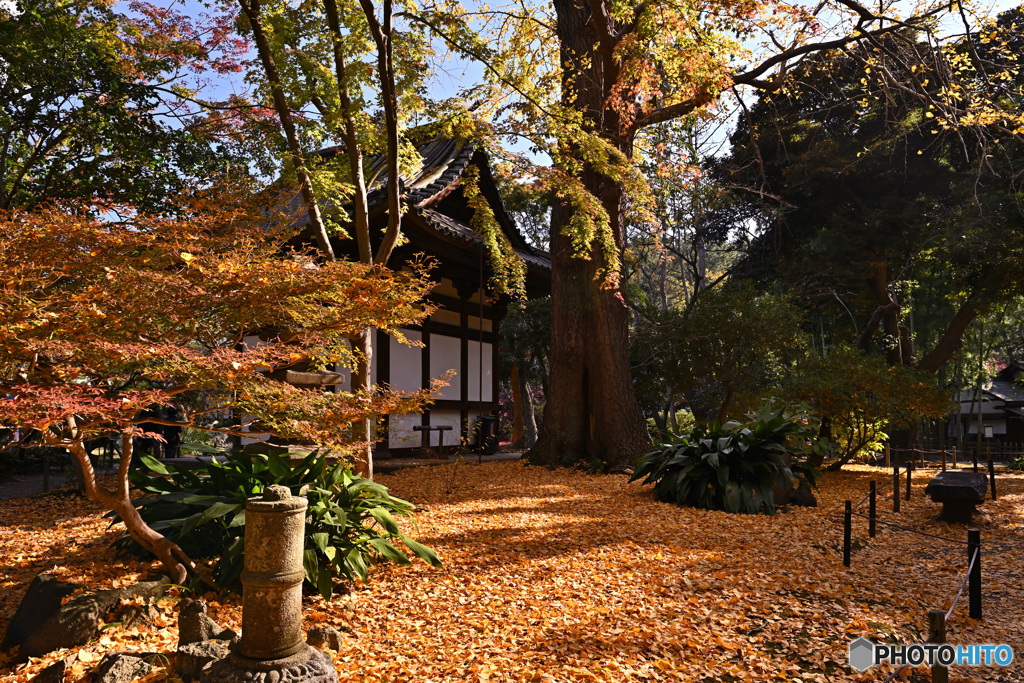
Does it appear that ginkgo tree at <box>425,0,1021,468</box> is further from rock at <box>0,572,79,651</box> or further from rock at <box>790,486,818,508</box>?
rock at <box>0,572,79,651</box>

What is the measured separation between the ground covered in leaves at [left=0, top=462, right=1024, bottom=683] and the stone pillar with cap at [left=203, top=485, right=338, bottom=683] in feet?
1.51

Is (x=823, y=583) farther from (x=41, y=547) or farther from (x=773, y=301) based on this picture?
(x=773, y=301)

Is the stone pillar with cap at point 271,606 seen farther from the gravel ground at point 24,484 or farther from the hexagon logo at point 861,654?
the gravel ground at point 24,484

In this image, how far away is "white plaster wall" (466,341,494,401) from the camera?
1272cm

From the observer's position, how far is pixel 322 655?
8.66 ft

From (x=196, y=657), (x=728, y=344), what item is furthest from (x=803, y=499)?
(x=196, y=657)

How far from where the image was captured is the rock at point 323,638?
3.15 metres

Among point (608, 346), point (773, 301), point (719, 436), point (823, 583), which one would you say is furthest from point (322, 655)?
point (773, 301)

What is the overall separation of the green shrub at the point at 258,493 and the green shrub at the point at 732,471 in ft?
11.1

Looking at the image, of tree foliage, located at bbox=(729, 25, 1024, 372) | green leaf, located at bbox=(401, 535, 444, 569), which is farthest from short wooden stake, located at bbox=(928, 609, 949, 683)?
tree foliage, located at bbox=(729, 25, 1024, 372)

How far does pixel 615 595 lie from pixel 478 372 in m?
9.18

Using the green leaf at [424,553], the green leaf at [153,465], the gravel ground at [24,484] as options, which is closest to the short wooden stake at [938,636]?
the green leaf at [424,553]

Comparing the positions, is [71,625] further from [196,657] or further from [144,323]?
[144,323]

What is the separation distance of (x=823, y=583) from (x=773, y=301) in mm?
10076
